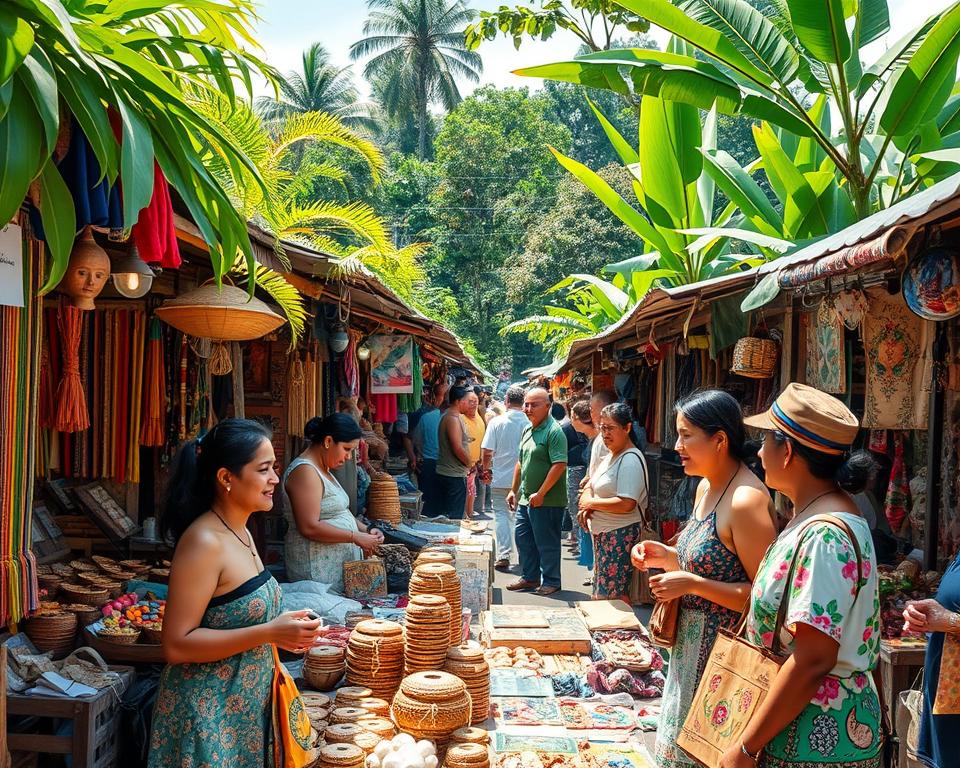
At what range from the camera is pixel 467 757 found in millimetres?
3613

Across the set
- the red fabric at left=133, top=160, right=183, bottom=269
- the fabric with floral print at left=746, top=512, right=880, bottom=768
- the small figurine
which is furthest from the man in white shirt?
the fabric with floral print at left=746, top=512, right=880, bottom=768

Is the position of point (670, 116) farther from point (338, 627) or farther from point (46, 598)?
point (46, 598)

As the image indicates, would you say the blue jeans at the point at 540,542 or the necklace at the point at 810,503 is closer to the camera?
the necklace at the point at 810,503

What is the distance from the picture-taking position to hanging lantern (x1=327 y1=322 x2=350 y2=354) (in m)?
7.82

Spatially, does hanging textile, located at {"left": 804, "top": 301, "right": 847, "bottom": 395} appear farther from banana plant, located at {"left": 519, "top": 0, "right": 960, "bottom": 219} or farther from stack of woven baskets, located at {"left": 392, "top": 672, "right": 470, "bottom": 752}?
stack of woven baskets, located at {"left": 392, "top": 672, "right": 470, "bottom": 752}

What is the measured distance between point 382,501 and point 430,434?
516cm

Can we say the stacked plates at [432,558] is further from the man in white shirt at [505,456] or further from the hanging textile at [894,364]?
the man in white shirt at [505,456]

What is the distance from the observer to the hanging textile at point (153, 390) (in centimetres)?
532

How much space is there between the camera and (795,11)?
562 cm

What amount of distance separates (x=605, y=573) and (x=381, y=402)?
472 cm

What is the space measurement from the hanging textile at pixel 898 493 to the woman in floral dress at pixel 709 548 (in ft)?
7.81

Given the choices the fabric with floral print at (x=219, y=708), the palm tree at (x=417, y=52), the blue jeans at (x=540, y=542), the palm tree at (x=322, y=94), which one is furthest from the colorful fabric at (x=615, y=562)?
the palm tree at (x=417, y=52)

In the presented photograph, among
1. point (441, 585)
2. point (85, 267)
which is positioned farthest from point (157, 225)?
point (441, 585)

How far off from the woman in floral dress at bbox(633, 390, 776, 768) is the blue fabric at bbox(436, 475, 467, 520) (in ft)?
27.6
